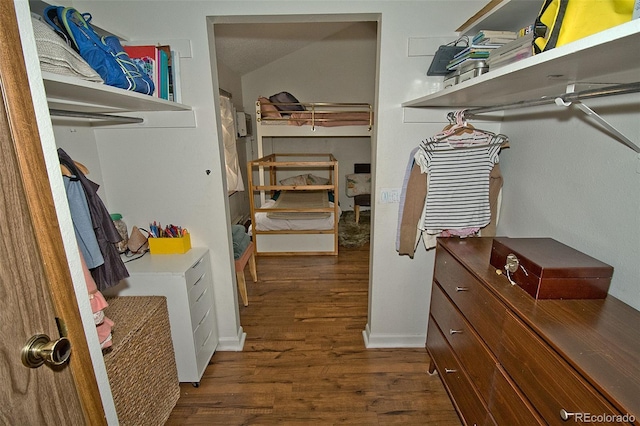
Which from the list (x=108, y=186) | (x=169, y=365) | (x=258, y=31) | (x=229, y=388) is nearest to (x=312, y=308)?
(x=229, y=388)

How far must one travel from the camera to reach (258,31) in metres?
3.15

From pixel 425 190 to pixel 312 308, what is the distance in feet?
4.94

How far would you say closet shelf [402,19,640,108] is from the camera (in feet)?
1.86

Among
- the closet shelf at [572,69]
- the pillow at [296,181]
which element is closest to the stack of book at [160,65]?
the closet shelf at [572,69]

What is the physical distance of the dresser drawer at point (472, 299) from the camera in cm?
107

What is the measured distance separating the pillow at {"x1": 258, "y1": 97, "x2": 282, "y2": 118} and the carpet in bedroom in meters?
1.84

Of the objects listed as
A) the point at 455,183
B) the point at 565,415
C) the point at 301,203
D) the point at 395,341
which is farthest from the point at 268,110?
the point at 565,415

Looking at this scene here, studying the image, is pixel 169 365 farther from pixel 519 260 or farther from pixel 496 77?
pixel 496 77

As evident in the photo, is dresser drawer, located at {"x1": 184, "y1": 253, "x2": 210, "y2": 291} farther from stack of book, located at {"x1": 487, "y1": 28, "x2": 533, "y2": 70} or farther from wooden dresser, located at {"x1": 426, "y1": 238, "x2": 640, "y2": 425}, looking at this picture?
stack of book, located at {"x1": 487, "y1": 28, "x2": 533, "y2": 70}

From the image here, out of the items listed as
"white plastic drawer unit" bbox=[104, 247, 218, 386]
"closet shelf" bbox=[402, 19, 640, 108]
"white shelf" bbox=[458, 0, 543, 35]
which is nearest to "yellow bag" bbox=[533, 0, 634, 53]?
"closet shelf" bbox=[402, 19, 640, 108]

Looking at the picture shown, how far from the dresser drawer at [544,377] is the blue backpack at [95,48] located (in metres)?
1.76

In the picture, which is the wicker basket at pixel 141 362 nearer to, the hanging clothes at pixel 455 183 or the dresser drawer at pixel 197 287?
the dresser drawer at pixel 197 287

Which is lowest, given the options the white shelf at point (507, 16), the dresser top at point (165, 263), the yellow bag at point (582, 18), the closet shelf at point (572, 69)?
the dresser top at point (165, 263)

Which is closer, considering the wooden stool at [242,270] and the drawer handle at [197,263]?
the drawer handle at [197,263]
